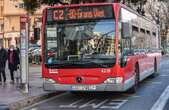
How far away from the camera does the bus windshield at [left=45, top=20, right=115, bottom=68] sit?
1506cm

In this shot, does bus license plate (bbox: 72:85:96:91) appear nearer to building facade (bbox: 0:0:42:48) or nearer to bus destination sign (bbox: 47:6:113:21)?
bus destination sign (bbox: 47:6:113:21)

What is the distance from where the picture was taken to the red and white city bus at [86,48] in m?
15.0

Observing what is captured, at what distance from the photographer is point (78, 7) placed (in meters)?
15.6

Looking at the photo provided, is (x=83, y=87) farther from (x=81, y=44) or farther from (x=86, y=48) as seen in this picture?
(x=81, y=44)

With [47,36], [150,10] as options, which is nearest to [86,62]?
[47,36]

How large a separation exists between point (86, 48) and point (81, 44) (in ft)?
0.76

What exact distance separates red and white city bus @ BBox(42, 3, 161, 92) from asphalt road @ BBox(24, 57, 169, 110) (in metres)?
0.47

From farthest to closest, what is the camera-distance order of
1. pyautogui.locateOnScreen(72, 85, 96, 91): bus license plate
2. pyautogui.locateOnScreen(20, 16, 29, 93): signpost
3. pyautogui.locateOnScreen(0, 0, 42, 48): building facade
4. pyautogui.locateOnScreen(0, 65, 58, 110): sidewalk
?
1. pyautogui.locateOnScreen(0, 0, 42, 48): building facade
2. pyautogui.locateOnScreen(20, 16, 29, 93): signpost
3. pyautogui.locateOnScreen(72, 85, 96, 91): bus license plate
4. pyautogui.locateOnScreen(0, 65, 58, 110): sidewalk

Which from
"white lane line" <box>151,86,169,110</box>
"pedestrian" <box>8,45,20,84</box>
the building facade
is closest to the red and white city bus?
"white lane line" <box>151,86,169,110</box>

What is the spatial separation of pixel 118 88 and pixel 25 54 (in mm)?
4025

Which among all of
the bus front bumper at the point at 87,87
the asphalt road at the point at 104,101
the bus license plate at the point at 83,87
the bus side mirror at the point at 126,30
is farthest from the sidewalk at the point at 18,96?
the bus side mirror at the point at 126,30

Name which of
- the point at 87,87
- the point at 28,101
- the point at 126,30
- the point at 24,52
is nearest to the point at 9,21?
the point at 24,52

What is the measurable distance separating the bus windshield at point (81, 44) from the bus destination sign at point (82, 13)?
0.61 ft

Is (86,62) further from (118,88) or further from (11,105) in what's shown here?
(11,105)
